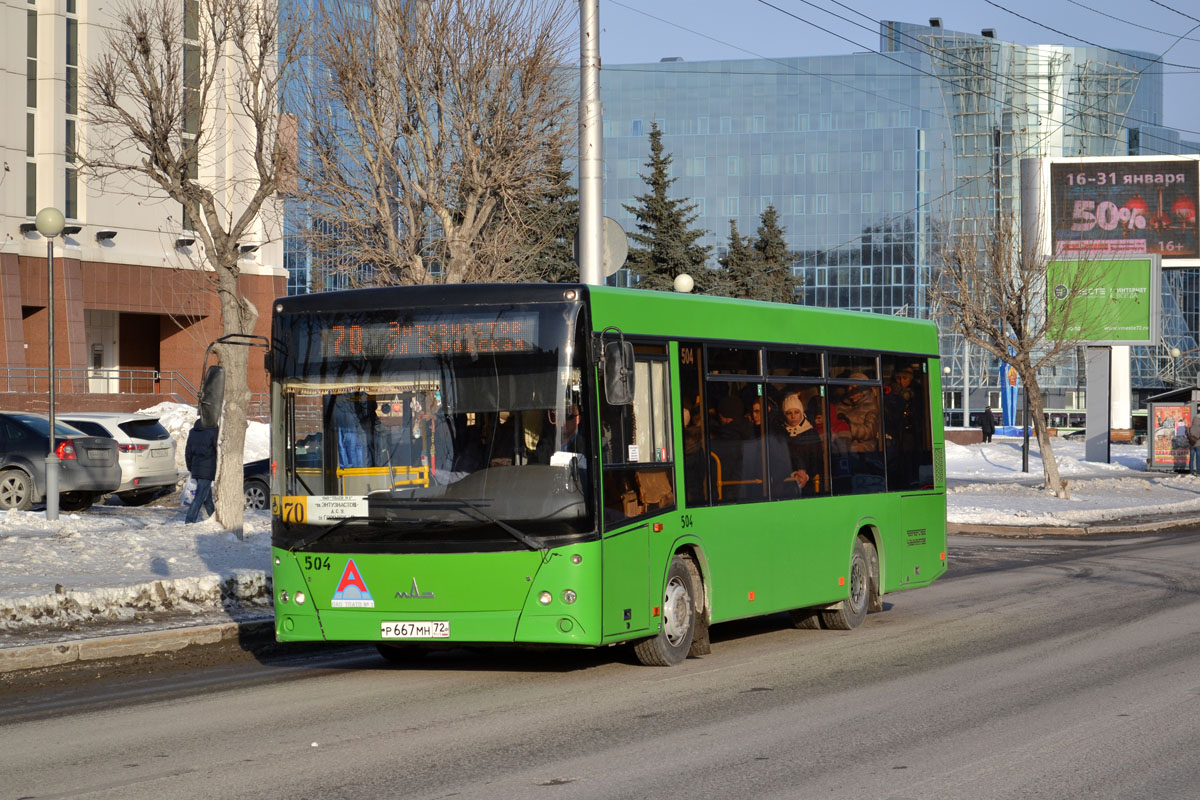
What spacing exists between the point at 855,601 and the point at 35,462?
15.2m

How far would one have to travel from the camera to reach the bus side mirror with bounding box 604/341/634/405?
10242mm

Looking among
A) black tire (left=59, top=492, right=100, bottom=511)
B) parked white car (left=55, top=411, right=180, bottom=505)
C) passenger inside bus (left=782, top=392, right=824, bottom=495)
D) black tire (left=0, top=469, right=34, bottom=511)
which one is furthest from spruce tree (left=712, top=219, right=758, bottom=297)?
passenger inside bus (left=782, top=392, right=824, bottom=495)

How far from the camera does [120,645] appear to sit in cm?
1223

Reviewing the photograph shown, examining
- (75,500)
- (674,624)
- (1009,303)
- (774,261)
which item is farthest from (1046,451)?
(774,261)

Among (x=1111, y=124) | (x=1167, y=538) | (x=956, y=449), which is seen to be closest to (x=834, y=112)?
(x=1111, y=124)

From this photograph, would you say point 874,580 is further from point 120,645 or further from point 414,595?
point 120,645

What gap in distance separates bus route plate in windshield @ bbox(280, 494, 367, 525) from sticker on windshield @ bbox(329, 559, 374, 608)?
0.33m

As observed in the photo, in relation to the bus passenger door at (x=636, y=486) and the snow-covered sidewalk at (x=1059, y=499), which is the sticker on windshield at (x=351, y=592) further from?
the snow-covered sidewalk at (x=1059, y=499)

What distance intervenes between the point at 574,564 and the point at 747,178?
113 m

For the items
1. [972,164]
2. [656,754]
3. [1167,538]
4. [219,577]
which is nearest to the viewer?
[656,754]

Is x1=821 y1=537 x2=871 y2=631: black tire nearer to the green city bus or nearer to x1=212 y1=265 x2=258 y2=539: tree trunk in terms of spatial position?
the green city bus

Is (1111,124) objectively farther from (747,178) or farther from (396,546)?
(396,546)

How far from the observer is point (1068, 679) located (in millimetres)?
10773

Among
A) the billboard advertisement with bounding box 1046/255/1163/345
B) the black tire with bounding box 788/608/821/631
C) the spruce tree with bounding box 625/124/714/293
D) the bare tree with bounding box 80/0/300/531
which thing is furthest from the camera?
the spruce tree with bounding box 625/124/714/293
